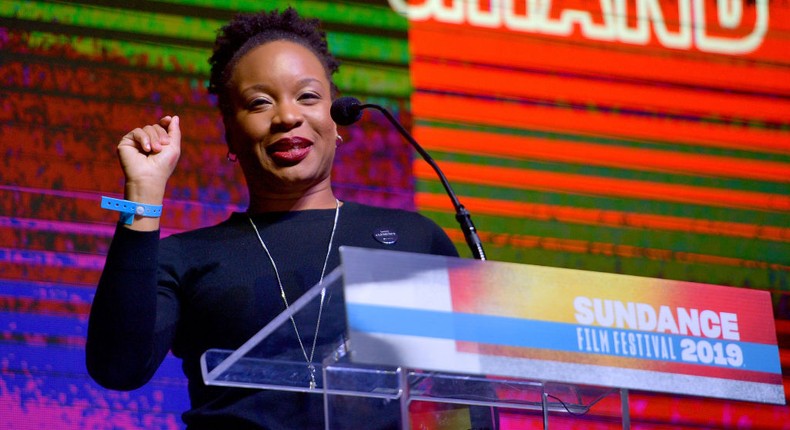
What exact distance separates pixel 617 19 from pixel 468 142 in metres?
0.62

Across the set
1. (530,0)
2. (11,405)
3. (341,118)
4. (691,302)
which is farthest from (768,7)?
(11,405)

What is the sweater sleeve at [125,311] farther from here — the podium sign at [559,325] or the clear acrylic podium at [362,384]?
the podium sign at [559,325]

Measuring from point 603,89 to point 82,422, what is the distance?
1.71 metres

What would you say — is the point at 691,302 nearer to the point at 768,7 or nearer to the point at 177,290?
the point at 177,290

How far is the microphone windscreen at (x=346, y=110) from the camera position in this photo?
214 centimetres

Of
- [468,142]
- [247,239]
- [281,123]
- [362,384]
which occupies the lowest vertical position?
[362,384]

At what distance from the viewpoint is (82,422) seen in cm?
273

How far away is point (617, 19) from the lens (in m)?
3.51

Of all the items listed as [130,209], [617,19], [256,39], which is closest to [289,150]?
[256,39]

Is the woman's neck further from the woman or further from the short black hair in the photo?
the short black hair

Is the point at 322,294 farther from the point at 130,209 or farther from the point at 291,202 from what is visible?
the point at 291,202

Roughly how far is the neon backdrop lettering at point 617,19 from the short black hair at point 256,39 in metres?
0.74

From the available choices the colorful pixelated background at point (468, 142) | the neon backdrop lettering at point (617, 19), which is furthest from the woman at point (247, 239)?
the neon backdrop lettering at point (617, 19)

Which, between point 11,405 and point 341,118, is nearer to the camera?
point 341,118
